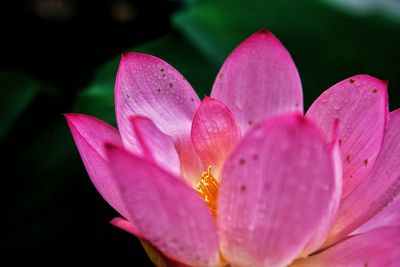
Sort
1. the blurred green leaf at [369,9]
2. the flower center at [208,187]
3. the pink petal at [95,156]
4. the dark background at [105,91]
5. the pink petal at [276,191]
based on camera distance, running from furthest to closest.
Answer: the blurred green leaf at [369,9], the dark background at [105,91], the flower center at [208,187], the pink petal at [95,156], the pink petal at [276,191]

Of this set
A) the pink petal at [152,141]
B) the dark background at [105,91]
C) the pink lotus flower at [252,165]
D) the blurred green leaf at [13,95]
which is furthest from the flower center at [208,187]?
the blurred green leaf at [13,95]

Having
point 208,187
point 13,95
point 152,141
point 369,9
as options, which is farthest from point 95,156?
point 369,9

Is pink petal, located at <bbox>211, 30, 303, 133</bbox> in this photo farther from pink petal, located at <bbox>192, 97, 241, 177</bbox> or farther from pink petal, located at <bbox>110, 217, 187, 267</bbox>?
pink petal, located at <bbox>110, 217, 187, 267</bbox>

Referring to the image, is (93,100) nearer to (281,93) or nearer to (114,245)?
(114,245)

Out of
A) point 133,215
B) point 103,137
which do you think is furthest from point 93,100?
point 133,215

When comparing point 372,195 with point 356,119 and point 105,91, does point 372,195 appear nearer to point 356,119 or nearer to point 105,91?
point 356,119

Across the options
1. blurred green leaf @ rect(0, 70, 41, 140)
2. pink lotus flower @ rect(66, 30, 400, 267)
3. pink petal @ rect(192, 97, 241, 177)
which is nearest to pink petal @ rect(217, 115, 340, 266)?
pink lotus flower @ rect(66, 30, 400, 267)

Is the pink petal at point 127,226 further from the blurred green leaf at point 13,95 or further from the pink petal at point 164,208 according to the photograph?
the blurred green leaf at point 13,95
